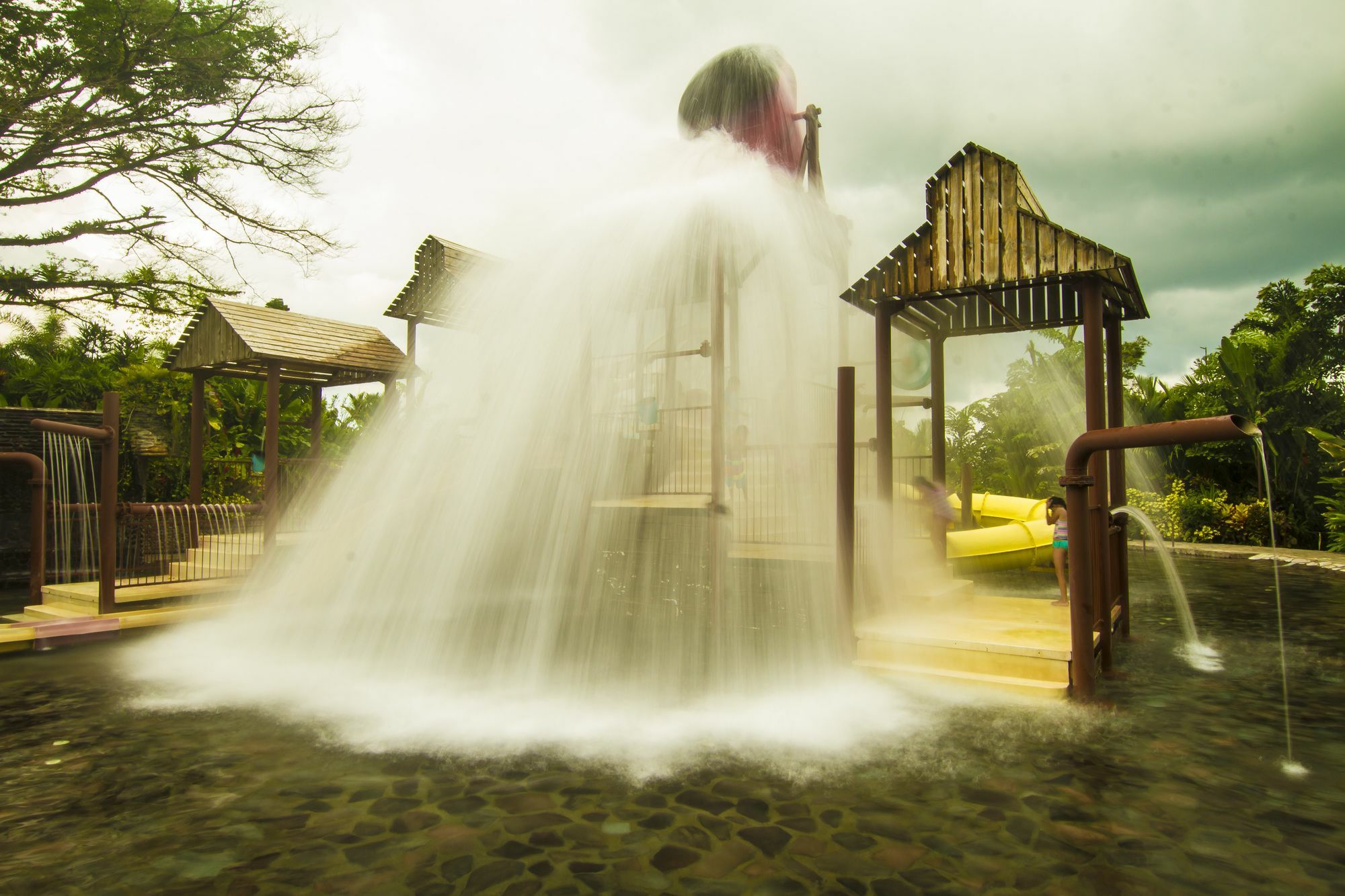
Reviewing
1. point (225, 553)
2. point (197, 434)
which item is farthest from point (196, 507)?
point (197, 434)

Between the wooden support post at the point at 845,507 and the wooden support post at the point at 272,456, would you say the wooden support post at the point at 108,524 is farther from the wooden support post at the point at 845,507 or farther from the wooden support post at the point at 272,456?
the wooden support post at the point at 845,507

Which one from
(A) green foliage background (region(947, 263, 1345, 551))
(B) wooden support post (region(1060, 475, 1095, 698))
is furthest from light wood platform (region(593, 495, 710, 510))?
(A) green foliage background (region(947, 263, 1345, 551))


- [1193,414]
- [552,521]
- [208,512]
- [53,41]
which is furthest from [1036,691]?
[53,41]

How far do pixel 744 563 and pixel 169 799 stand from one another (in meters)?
6.38

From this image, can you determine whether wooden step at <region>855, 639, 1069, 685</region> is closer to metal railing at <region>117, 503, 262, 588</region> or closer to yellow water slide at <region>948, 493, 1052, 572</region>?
yellow water slide at <region>948, 493, 1052, 572</region>

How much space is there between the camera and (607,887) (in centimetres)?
388

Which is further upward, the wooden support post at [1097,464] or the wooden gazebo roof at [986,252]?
the wooden gazebo roof at [986,252]

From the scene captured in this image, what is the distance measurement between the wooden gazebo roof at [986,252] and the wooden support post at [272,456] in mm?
10621

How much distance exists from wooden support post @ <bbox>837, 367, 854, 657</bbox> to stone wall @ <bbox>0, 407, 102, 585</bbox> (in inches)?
618

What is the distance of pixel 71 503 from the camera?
15.6m

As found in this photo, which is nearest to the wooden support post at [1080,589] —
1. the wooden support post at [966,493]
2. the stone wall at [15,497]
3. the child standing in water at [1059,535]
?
the child standing in water at [1059,535]

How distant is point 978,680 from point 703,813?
3772 mm

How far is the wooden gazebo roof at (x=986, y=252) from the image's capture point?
26.0 ft

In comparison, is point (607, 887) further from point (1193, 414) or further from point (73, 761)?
point (1193, 414)
